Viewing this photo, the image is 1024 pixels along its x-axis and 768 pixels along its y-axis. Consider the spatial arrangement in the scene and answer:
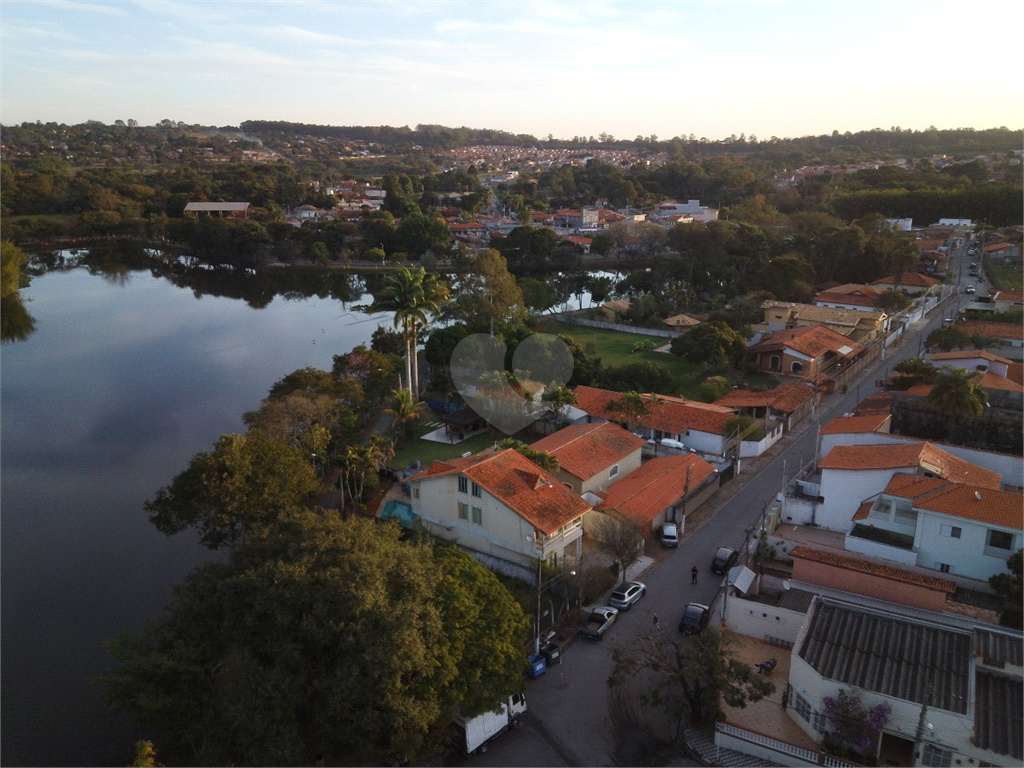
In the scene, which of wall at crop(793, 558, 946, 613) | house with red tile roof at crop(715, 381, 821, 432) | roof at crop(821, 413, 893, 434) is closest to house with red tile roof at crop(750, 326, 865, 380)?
house with red tile roof at crop(715, 381, 821, 432)

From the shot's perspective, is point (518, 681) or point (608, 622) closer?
point (518, 681)

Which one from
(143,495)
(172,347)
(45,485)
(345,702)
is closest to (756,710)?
(345,702)

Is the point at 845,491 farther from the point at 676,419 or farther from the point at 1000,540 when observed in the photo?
the point at 676,419

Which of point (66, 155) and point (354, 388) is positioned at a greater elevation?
point (66, 155)

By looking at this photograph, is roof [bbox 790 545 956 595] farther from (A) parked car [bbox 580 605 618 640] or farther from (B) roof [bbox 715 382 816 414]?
(B) roof [bbox 715 382 816 414]

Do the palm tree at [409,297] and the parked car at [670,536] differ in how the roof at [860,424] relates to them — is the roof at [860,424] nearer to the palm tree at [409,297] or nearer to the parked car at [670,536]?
the parked car at [670,536]

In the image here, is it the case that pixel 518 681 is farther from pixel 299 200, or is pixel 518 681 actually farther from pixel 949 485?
pixel 299 200

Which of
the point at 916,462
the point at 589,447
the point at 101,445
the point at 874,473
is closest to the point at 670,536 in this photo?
the point at 589,447
